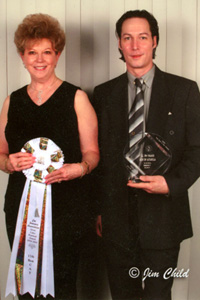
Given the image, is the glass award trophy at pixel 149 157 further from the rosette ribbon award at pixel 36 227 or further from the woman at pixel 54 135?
the rosette ribbon award at pixel 36 227

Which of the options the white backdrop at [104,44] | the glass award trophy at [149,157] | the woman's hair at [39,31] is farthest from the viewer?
the white backdrop at [104,44]

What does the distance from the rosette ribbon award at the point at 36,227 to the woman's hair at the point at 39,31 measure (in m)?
0.39

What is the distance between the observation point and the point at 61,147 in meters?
1.44

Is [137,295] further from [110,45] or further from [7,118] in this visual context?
[110,45]

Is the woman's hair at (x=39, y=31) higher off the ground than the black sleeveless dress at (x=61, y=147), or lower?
higher

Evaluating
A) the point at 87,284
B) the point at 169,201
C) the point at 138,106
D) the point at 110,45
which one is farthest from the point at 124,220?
the point at 110,45

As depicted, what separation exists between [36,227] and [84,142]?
0.40 meters

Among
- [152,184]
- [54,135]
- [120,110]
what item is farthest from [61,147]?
[152,184]

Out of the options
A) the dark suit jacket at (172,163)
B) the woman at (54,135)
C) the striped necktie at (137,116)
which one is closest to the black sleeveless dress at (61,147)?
the woman at (54,135)

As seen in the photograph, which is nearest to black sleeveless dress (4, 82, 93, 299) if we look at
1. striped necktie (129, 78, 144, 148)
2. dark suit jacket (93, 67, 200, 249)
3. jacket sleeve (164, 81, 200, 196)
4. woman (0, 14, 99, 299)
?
woman (0, 14, 99, 299)

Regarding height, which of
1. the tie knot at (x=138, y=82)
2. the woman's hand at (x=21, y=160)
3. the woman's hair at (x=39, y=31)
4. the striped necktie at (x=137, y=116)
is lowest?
the woman's hand at (x=21, y=160)

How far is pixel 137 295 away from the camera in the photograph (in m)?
1.60

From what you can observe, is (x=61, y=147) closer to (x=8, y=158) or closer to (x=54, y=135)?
(x=54, y=135)

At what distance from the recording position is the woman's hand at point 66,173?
1.38 m
